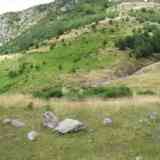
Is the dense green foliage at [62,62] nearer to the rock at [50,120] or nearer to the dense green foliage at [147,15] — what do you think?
the dense green foliage at [147,15]

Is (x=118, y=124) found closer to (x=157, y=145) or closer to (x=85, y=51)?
(x=157, y=145)

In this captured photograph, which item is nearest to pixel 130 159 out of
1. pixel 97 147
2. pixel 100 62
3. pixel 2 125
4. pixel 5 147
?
pixel 97 147

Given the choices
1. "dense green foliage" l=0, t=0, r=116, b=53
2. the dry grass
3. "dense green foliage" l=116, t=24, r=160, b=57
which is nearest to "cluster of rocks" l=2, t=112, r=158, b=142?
the dry grass

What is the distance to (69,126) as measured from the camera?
24.8 metres

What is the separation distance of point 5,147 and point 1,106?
596 cm

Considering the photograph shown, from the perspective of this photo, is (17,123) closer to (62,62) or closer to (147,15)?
(62,62)

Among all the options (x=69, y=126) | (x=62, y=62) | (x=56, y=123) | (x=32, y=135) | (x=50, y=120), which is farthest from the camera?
(x=62, y=62)

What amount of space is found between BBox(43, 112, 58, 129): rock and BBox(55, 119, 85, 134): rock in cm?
51

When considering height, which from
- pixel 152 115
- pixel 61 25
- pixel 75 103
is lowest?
pixel 61 25

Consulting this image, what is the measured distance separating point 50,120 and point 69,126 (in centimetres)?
146

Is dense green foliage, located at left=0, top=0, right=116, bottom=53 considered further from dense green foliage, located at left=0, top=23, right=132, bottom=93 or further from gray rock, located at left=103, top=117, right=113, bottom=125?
gray rock, located at left=103, top=117, right=113, bottom=125

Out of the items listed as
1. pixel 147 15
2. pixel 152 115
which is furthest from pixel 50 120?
pixel 147 15

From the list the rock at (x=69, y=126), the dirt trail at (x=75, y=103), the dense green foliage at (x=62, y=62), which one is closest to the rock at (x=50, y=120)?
the rock at (x=69, y=126)

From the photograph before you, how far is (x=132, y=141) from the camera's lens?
23516 millimetres
